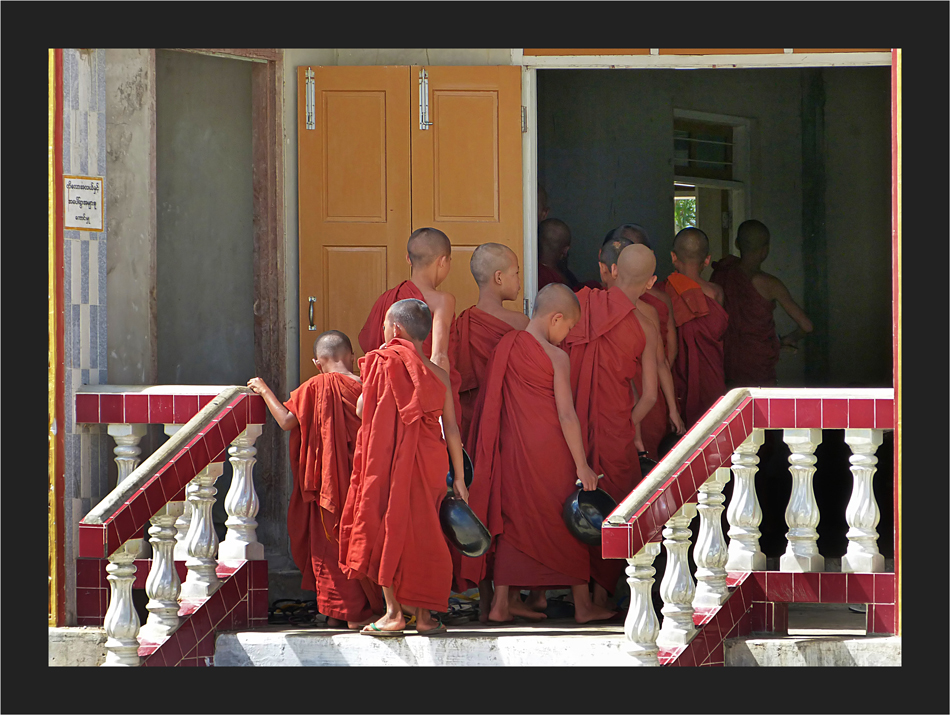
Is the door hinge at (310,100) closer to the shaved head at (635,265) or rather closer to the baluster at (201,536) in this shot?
the shaved head at (635,265)

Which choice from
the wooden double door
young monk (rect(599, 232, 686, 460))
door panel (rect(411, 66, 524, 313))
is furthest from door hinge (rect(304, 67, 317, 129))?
young monk (rect(599, 232, 686, 460))

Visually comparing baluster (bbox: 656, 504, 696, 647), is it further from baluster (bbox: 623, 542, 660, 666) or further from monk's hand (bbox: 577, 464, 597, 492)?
monk's hand (bbox: 577, 464, 597, 492)

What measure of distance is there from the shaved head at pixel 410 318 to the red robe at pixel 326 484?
1.39 feet

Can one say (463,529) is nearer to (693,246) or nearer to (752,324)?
(693,246)

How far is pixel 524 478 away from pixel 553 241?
2.52 m

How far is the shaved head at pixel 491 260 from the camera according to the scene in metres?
5.55

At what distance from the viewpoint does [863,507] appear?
4.79 meters

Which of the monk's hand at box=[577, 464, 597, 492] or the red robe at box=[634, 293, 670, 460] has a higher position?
the red robe at box=[634, 293, 670, 460]

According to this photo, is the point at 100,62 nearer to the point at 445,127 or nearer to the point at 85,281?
the point at 85,281

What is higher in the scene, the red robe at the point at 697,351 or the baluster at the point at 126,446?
the red robe at the point at 697,351

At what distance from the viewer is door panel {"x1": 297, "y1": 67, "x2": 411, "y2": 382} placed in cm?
648

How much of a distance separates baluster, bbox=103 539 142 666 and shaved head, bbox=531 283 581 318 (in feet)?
6.70

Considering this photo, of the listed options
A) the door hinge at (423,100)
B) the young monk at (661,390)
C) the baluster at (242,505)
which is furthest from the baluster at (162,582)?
the door hinge at (423,100)

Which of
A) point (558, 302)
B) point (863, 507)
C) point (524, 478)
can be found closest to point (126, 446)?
point (524, 478)
